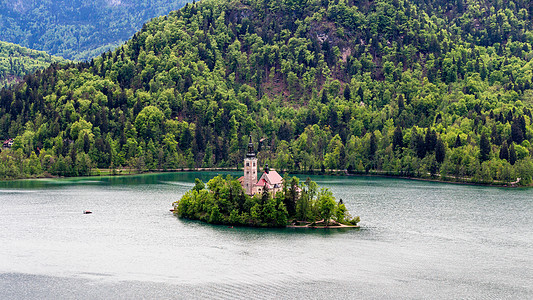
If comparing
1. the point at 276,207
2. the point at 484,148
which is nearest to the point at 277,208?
the point at 276,207

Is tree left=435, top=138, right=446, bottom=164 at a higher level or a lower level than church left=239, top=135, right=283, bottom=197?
higher

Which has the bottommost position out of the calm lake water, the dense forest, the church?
the calm lake water

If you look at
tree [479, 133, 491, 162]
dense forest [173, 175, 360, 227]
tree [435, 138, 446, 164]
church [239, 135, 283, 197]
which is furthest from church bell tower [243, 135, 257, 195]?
tree [435, 138, 446, 164]

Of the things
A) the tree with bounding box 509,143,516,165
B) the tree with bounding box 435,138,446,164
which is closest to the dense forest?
the tree with bounding box 509,143,516,165

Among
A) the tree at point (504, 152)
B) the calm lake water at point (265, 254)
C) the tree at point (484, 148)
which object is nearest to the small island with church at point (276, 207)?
the calm lake water at point (265, 254)

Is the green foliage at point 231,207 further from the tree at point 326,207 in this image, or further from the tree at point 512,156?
the tree at point 512,156

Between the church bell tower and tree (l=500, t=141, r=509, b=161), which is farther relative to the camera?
tree (l=500, t=141, r=509, b=161)

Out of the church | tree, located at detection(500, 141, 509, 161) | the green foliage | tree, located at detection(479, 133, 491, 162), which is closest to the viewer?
the green foliage

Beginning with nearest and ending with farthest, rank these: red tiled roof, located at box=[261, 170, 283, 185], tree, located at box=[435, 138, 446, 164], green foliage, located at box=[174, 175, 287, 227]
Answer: green foliage, located at box=[174, 175, 287, 227] < red tiled roof, located at box=[261, 170, 283, 185] < tree, located at box=[435, 138, 446, 164]

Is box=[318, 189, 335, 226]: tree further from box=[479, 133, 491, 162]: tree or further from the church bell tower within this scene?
box=[479, 133, 491, 162]: tree
